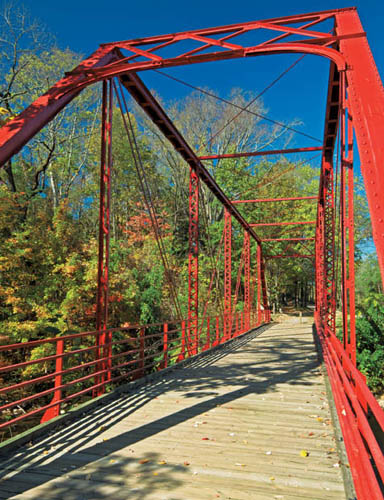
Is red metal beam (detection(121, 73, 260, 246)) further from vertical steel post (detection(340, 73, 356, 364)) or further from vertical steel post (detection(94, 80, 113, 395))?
vertical steel post (detection(340, 73, 356, 364))

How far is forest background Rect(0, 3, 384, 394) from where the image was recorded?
50.9 ft

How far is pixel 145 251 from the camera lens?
24375 mm

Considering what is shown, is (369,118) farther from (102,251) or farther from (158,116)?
(158,116)

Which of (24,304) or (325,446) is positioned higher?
(24,304)

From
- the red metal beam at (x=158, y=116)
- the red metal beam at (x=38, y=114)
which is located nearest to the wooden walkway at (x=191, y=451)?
the red metal beam at (x=38, y=114)

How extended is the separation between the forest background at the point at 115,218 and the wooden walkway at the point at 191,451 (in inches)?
200

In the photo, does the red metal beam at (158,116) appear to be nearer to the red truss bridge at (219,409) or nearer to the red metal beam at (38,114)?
the red truss bridge at (219,409)

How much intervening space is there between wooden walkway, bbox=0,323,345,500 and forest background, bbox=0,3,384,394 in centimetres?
509

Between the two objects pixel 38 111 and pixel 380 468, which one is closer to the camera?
pixel 380 468

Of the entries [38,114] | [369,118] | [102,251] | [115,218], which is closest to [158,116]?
[102,251]

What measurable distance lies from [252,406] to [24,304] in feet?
38.6

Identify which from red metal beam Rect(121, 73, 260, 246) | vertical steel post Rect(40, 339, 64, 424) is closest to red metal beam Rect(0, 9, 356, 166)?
red metal beam Rect(121, 73, 260, 246)

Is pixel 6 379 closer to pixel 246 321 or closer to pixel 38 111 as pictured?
pixel 246 321

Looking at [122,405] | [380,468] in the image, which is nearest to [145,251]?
[122,405]
